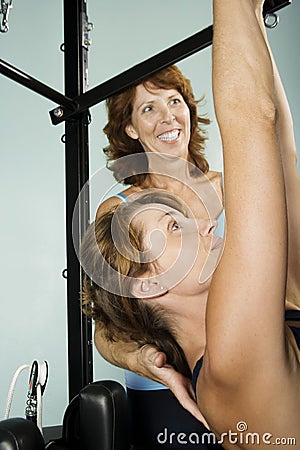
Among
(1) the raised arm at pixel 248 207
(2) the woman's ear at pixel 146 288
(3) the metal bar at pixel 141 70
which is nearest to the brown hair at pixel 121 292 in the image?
(2) the woman's ear at pixel 146 288

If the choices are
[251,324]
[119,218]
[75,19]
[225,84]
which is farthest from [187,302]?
[75,19]

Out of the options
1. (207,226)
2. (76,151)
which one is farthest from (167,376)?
(76,151)

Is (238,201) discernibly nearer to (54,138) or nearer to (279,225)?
(279,225)

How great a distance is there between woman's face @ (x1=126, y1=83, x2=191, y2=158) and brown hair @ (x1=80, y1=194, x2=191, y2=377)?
0.44ft

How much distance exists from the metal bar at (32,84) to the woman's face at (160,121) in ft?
0.66

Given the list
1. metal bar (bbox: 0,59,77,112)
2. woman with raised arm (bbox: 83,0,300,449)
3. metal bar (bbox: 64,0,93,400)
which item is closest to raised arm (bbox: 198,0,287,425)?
woman with raised arm (bbox: 83,0,300,449)

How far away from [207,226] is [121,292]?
0.31 m

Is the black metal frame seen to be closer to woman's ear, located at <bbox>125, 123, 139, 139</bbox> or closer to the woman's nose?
woman's ear, located at <bbox>125, 123, 139, 139</bbox>

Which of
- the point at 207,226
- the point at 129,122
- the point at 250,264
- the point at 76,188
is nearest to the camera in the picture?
the point at 250,264

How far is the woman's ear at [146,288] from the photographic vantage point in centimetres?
177

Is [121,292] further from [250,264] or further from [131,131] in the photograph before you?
[250,264]

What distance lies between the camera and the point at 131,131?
6.24 ft

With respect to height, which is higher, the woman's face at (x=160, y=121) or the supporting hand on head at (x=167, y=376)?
the woman's face at (x=160, y=121)

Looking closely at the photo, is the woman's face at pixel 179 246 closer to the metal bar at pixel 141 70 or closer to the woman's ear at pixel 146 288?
the woman's ear at pixel 146 288
